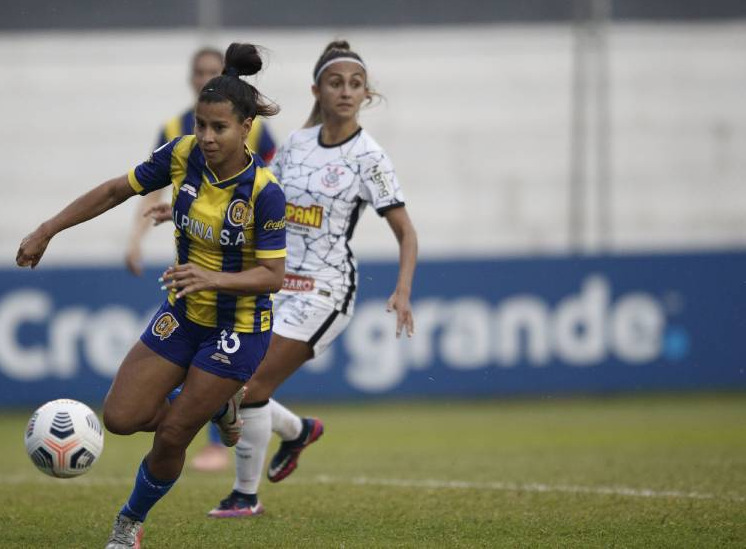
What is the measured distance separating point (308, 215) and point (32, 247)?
1.96 m

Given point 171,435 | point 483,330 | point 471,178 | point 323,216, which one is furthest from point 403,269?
point 471,178

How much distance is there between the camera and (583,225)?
15.6 m

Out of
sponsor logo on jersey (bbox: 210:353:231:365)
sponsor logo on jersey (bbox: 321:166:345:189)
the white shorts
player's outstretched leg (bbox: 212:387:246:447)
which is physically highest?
sponsor logo on jersey (bbox: 321:166:345:189)

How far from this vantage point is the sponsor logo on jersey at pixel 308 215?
7551mm

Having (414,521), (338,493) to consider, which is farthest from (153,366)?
(338,493)

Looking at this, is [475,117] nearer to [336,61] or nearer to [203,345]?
[336,61]

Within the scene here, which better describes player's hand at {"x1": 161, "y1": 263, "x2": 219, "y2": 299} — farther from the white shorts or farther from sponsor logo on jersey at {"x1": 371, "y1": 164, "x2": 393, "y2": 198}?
sponsor logo on jersey at {"x1": 371, "y1": 164, "x2": 393, "y2": 198}

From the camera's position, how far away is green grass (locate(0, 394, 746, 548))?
6.53 m

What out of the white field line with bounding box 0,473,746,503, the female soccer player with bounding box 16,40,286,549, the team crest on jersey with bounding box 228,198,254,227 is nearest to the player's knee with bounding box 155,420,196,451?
the female soccer player with bounding box 16,40,286,549

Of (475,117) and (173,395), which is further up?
(475,117)

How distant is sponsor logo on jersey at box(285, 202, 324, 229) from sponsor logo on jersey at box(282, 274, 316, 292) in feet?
1.06

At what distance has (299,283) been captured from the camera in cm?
762

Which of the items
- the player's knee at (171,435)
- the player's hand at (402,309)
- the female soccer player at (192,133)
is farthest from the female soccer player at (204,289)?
the female soccer player at (192,133)

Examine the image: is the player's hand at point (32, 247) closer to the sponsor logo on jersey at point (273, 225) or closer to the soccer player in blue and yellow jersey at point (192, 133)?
the sponsor logo on jersey at point (273, 225)
